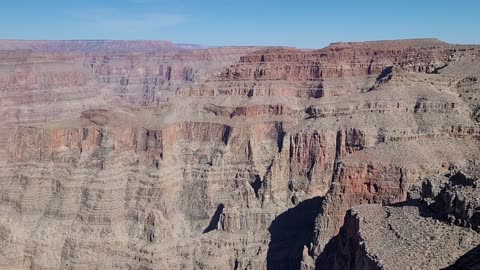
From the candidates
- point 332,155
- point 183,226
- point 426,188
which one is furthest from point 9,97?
point 426,188

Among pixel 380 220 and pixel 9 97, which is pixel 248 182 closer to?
pixel 380 220

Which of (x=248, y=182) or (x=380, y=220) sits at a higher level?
(x=380, y=220)

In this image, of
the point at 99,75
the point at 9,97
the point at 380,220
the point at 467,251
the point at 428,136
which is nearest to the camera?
the point at 467,251

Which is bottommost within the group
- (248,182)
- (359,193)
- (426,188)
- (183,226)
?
(183,226)

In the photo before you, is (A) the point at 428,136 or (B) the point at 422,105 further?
(B) the point at 422,105

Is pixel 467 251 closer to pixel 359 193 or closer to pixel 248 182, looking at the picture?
pixel 359 193

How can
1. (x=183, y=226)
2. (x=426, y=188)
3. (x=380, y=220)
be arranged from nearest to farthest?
(x=380, y=220), (x=426, y=188), (x=183, y=226)
